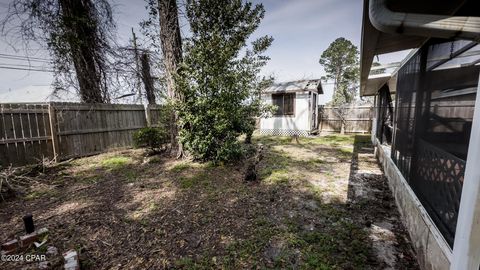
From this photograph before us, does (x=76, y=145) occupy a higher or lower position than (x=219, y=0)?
lower

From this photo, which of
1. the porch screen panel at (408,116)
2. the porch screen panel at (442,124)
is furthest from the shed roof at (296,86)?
the porch screen panel at (442,124)

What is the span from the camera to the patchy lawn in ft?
7.59

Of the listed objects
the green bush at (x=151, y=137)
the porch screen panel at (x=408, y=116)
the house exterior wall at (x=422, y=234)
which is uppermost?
the porch screen panel at (x=408, y=116)

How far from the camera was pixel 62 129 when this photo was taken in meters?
6.48

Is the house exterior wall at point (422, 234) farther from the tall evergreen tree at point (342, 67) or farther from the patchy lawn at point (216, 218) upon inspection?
the tall evergreen tree at point (342, 67)

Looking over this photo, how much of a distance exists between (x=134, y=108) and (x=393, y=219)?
911 centimetres

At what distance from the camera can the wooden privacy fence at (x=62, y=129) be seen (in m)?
5.39

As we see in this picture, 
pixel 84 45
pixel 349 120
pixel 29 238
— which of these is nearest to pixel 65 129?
pixel 84 45

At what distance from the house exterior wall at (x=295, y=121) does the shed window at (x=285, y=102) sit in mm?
249

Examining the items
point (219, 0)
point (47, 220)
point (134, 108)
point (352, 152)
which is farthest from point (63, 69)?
point (352, 152)

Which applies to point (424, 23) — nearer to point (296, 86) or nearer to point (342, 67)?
point (296, 86)

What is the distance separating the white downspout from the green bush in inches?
259

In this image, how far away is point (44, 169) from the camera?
5363 mm

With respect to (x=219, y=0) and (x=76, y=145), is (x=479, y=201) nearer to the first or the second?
(x=219, y=0)
